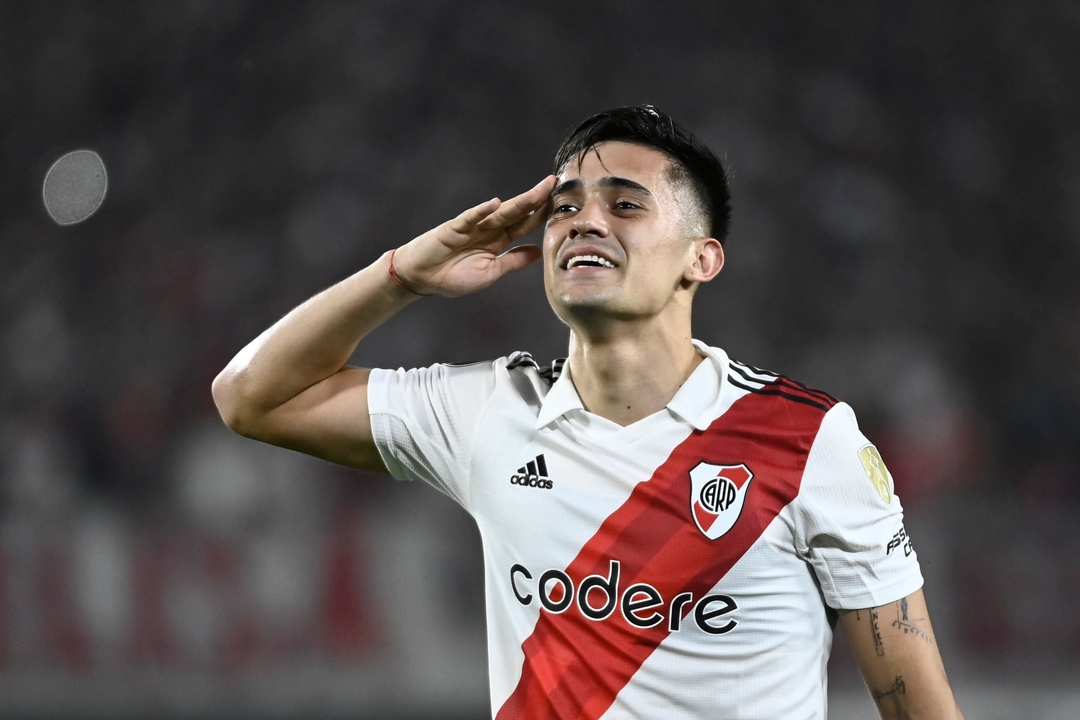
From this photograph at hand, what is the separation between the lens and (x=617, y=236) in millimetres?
2154

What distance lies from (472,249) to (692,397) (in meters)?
0.60

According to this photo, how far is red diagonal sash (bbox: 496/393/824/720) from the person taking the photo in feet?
6.44

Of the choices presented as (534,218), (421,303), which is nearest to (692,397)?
(534,218)

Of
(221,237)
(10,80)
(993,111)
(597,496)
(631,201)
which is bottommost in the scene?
(597,496)

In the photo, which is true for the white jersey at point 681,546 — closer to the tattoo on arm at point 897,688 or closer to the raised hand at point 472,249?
the tattoo on arm at point 897,688

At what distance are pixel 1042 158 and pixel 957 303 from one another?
4.18 ft

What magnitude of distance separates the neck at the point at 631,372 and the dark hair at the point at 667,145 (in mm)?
375

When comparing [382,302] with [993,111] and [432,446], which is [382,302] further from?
[993,111]

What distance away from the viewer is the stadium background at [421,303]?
16.3 feet

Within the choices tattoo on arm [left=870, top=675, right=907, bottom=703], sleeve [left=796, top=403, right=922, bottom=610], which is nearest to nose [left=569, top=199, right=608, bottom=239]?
sleeve [left=796, top=403, right=922, bottom=610]

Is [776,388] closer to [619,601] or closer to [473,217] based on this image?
[619,601]

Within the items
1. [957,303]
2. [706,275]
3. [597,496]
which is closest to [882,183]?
[957,303]

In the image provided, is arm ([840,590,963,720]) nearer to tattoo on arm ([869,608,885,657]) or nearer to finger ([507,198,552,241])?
tattoo on arm ([869,608,885,657])

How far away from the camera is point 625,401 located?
2.19 meters
